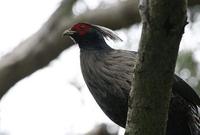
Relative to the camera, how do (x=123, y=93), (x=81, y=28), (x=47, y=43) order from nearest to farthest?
1. (x=123, y=93)
2. (x=81, y=28)
3. (x=47, y=43)

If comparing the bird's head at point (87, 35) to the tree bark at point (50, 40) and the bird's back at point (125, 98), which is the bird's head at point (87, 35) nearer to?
the bird's back at point (125, 98)

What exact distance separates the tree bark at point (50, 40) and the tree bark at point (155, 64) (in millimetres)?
3086

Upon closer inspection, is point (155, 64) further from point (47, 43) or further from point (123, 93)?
point (47, 43)

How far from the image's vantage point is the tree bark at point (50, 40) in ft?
21.0

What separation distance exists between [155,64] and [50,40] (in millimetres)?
3631

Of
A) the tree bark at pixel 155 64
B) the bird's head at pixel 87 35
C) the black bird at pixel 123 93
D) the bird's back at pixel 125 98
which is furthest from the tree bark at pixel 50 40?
the tree bark at pixel 155 64

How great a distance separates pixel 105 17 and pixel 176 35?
388 cm

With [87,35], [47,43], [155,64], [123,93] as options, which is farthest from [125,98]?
[47,43]

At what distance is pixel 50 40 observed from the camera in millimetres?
6715

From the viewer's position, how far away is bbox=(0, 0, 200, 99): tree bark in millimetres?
6414

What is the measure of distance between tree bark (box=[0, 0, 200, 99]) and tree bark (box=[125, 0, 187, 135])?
3.09 meters

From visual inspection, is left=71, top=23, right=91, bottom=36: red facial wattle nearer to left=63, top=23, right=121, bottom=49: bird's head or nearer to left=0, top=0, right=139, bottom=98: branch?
left=63, top=23, right=121, bottom=49: bird's head

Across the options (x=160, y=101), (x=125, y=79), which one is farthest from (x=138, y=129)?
(x=125, y=79)

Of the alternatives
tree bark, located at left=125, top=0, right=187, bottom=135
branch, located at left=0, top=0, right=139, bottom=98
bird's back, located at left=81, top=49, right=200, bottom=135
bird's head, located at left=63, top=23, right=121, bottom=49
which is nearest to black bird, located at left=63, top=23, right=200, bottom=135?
bird's back, located at left=81, top=49, right=200, bottom=135
